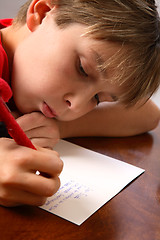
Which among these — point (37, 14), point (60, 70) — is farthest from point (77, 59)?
point (37, 14)

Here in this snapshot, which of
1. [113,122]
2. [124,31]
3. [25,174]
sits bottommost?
[113,122]

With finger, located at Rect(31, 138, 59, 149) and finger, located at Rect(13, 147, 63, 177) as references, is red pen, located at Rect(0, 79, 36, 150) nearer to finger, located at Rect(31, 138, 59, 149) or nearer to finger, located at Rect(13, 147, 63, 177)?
finger, located at Rect(13, 147, 63, 177)

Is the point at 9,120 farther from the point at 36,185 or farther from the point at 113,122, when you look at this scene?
the point at 113,122

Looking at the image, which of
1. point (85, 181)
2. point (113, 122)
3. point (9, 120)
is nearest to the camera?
point (9, 120)

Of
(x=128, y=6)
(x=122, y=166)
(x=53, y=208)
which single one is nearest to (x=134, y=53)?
(x=128, y=6)

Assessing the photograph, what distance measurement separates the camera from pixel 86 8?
25.9 inches

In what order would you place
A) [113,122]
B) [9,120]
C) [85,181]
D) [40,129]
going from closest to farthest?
[9,120] → [85,181] → [40,129] → [113,122]

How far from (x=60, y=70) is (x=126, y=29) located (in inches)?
5.9

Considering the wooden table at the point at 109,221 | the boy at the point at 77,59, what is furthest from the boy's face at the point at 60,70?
the wooden table at the point at 109,221

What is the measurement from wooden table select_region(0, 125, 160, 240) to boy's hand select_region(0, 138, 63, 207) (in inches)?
1.0

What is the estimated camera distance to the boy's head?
0.63 m

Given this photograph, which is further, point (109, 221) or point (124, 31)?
point (124, 31)

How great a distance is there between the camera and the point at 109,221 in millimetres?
493

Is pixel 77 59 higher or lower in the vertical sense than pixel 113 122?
higher
